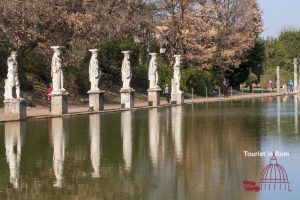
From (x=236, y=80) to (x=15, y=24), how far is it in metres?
35.3

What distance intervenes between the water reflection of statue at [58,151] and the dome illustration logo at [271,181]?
3.33 m

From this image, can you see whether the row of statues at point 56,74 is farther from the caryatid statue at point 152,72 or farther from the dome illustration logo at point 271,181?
the dome illustration logo at point 271,181

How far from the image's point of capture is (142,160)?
15.1 metres

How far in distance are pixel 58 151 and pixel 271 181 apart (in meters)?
6.55

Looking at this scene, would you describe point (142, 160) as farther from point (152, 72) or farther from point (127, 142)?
point (152, 72)

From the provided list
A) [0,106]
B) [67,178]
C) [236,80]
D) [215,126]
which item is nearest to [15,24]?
[0,106]

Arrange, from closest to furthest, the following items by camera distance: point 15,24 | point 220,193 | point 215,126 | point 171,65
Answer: point 220,193
point 215,126
point 15,24
point 171,65

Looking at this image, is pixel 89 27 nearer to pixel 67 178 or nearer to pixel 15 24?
pixel 15 24

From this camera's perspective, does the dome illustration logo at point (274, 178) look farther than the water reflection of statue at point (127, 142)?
No

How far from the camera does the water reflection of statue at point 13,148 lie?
13.3 metres

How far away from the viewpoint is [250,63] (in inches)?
2908

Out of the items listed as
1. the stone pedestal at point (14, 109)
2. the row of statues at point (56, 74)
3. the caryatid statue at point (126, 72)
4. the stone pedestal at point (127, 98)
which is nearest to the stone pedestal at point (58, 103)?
the row of statues at point (56, 74)

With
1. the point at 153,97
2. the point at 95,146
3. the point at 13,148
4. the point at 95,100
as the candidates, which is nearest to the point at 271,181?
the point at 95,146

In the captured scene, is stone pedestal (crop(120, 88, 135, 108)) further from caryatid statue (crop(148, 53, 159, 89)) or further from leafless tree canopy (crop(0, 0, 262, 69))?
leafless tree canopy (crop(0, 0, 262, 69))
